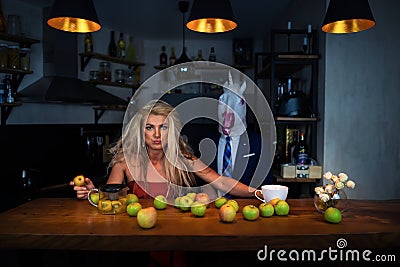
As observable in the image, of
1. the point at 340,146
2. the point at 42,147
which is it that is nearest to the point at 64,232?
the point at 340,146

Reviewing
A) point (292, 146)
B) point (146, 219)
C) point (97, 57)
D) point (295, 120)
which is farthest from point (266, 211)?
point (97, 57)

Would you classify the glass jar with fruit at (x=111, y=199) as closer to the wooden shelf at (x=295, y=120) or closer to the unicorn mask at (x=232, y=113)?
the unicorn mask at (x=232, y=113)

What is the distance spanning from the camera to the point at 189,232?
1.32 metres

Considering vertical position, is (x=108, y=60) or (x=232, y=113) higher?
(x=108, y=60)

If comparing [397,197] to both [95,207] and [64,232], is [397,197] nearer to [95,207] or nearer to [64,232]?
[95,207]

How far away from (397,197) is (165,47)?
386 centimetres

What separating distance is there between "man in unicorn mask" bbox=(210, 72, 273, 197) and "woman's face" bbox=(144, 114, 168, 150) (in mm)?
679

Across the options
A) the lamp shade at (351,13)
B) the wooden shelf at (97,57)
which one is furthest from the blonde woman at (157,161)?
the wooden shelf at (97,57)

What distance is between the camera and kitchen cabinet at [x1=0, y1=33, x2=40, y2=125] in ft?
10.8

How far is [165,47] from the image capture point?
556 centimetres

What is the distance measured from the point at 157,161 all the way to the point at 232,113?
28.4 inches

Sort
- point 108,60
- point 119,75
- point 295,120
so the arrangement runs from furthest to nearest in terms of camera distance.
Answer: point 119,75
point 108,60
point 295,120

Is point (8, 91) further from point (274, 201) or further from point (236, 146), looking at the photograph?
point (274, 201)

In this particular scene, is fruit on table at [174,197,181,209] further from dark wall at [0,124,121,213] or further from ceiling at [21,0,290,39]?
ceiling at [21,0,290,39]
